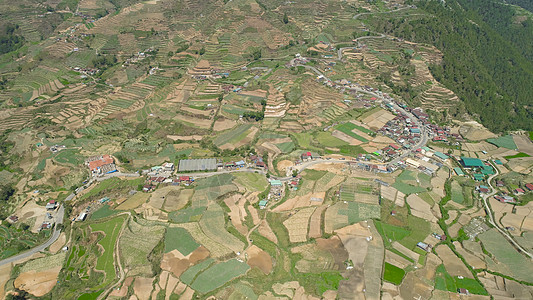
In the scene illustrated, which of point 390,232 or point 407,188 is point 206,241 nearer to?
point 390,232

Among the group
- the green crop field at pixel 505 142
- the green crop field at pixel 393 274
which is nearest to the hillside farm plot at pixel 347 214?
the green crop field at pixel 393 274

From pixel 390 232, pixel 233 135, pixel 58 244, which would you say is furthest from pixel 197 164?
pixel 390 232

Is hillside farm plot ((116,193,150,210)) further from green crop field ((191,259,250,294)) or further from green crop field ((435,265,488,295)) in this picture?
green crop field ((435,265,488,295))

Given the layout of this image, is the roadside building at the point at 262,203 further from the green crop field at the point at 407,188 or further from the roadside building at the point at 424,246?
the roadside building at the point at 424,246

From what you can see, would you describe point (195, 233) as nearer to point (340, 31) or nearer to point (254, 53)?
point (254, 53)

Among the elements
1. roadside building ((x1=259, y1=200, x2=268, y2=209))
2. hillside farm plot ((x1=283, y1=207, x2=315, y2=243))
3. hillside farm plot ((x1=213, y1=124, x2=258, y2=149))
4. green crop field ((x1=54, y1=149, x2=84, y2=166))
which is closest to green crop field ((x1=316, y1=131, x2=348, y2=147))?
hillside farm plot ((x1=213, y1=124, x2=258, y2=149))

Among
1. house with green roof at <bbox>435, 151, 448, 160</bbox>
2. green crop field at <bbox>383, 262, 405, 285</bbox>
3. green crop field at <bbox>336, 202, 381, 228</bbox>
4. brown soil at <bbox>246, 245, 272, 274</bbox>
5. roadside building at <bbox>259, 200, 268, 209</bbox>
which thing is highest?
green crop field at <bbox>383, 262, 405, 285</bbox>

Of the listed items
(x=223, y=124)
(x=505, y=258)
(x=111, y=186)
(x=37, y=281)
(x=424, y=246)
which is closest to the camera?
(x=37, y=281)
